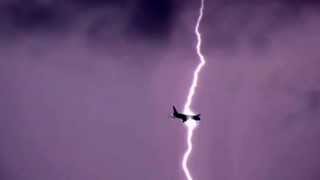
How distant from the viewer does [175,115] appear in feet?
76.1

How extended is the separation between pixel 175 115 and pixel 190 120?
2.59ft

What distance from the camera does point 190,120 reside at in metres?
23.2
